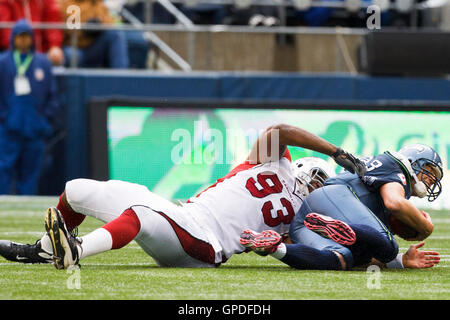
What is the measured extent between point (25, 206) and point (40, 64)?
6.70ft

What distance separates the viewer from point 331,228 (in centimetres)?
518

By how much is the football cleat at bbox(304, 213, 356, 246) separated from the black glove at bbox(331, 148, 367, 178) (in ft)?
0.95

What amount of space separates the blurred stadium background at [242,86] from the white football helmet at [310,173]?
15.1ft

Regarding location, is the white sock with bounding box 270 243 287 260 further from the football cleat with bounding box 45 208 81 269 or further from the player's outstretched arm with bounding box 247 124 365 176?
the football cleat with bounding box 45 208 81 269

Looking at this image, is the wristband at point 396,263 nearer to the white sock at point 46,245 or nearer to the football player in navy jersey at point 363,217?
the football player in navy jersey at point 363,217

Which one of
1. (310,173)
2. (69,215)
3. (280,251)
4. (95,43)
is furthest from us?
(95,43)

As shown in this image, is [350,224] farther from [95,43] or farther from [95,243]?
[95,43]

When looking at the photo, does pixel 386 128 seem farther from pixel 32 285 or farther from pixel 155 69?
pixel 32 285

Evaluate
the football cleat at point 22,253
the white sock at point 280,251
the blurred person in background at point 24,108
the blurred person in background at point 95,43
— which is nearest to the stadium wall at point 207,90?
the blurred person in background at point 24,108

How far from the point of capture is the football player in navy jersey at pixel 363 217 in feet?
16.9

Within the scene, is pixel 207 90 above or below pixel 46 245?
below

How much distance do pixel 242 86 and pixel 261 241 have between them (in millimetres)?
7205

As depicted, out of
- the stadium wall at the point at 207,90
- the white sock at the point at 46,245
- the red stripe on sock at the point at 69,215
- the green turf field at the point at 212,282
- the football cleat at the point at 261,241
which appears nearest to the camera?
the green turf field at the point at 212,282

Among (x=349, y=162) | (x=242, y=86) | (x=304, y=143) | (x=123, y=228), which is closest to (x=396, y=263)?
(x=349, y=162)
